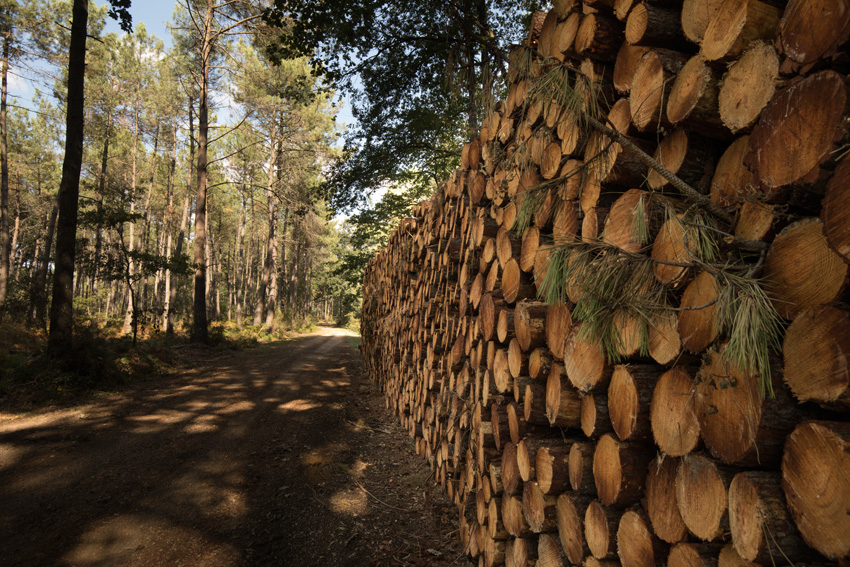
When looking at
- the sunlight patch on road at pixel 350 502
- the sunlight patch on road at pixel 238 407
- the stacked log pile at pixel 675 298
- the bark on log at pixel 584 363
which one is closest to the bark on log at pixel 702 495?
the stacked log pile at pixel 675 298

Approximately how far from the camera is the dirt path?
291cm

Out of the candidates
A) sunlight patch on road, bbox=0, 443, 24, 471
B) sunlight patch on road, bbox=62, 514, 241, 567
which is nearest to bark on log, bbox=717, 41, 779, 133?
sunlight patch on road, bbox=62, 514, 241, 567

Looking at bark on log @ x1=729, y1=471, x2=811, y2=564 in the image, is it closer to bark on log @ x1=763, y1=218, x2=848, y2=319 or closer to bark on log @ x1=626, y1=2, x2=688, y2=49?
bark on log @ x1=763, y1=218, x2=848, y2=319

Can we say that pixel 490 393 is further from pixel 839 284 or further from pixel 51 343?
pixel 51 343

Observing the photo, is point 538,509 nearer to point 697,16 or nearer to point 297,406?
point 697,16

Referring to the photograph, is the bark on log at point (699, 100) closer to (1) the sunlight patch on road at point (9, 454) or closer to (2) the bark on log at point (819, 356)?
(2) the bark on log at point (819, 356)

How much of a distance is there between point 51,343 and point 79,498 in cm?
497

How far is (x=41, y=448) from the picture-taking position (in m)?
4.42

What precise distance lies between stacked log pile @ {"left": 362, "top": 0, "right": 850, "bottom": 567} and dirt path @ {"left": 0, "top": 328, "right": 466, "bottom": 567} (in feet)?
4.13

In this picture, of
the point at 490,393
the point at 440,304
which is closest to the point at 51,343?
the point at 440,304

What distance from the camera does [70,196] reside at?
7449 millimetres

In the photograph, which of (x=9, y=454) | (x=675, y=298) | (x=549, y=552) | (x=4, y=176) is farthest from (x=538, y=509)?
(x=4, y=176)

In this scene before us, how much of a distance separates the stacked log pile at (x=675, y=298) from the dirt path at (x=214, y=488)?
1257mm

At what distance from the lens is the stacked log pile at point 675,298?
0.92m
